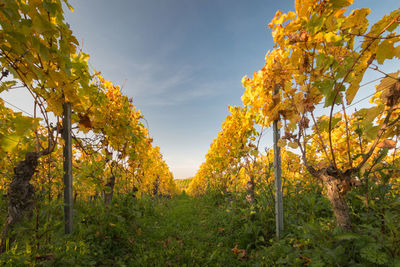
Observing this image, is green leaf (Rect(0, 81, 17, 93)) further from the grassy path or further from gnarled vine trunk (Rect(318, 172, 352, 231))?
gnarled vine trunk (Rect(318, 172, 352, 231))

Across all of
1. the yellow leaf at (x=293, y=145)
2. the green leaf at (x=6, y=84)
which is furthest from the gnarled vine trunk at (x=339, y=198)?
the green leaf at (x=6, y=84)

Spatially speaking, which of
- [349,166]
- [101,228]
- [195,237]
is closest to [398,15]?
[349,166]

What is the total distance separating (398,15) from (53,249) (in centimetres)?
386

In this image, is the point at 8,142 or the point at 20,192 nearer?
the point at 8,142

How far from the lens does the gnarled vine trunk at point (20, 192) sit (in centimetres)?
207

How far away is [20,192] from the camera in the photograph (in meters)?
2.13

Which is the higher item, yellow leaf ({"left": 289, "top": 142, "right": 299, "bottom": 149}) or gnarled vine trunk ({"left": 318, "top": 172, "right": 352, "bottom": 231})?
yellow leaf ({"left": 289, "top": 142, "right": 299, "bottom": 149})

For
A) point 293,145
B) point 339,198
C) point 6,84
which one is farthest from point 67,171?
point 339,198

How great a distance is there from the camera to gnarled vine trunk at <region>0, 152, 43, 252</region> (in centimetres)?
207

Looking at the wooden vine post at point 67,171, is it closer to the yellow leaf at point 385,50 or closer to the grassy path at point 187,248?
the grassy path at point 187,248

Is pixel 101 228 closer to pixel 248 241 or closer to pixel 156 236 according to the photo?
pixel 156 236

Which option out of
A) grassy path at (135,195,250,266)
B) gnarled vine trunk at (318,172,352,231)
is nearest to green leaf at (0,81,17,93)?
grassy path at (135,195,250,266)

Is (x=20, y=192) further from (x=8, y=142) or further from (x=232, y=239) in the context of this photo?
(x=232, y=239)

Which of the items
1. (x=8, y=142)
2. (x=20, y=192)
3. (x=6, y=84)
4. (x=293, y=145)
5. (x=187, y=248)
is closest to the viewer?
(x=8, y=142)
